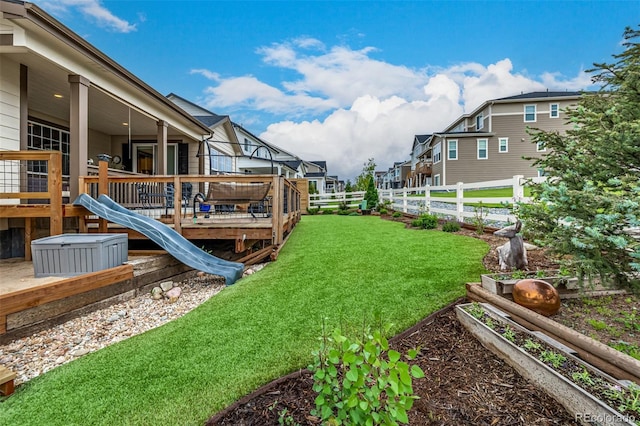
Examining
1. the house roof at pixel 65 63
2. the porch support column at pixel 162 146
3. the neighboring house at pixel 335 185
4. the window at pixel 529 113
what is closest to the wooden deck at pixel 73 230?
the house roof at pixel 65 63

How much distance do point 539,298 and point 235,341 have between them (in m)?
2.67

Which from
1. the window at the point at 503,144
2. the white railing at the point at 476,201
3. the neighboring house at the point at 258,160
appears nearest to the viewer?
the white railing at the point at 476,201

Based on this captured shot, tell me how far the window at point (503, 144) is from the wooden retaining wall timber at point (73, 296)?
25443 mm

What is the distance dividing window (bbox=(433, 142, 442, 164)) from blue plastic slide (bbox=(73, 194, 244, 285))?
24273 mm

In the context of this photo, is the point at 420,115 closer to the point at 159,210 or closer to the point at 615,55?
the point at 159,210

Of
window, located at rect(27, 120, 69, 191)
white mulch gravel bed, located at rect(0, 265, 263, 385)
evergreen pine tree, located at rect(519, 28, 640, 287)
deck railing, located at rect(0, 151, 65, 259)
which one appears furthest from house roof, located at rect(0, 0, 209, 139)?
evergreen pine tree, located at rect(519, 28, 640, 287)

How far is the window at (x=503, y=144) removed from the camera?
23703 mm

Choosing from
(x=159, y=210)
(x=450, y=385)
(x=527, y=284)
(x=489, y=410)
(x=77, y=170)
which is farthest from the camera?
(x=159, y=210)

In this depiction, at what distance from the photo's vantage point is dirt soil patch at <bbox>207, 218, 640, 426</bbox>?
6.09ft

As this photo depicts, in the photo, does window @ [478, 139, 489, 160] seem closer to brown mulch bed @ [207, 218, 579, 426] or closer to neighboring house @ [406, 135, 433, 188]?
neighboring house @ [406, 135, 433, 188]

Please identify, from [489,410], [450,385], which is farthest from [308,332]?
[489,410]

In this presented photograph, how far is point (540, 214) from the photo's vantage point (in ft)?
8.27

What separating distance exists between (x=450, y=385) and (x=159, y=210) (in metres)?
8.01

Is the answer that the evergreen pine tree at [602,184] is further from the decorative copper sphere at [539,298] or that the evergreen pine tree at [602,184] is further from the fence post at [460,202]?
the fence post at [460,202]
